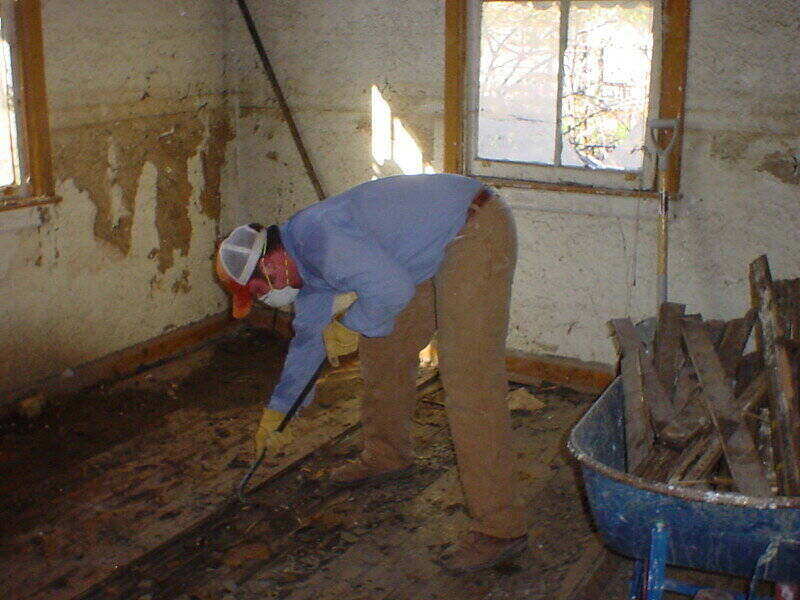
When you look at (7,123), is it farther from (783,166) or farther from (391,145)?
(783,166)

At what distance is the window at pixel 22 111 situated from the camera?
3.88 metres

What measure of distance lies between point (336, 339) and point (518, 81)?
1.99m

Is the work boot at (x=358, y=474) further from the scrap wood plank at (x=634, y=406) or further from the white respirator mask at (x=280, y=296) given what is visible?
the scrap wood plank at (x=634, y=406)

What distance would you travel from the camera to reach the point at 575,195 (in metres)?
4.26

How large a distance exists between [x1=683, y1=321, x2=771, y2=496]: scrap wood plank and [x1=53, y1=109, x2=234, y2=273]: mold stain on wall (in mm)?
2922

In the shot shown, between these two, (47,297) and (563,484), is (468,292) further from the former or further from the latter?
(47,297)

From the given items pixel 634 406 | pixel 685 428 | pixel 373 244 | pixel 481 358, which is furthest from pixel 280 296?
pixel 685 428

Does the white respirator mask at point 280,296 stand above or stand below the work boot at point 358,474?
above

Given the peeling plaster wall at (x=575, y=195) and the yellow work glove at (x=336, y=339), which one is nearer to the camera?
the yellow work glove at (x=336, y=339)

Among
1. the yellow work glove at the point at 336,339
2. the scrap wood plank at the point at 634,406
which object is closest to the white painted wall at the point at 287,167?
the scrap wood plank at the point at 634,406

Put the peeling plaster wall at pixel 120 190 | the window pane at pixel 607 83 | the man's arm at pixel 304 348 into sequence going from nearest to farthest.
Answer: the man's arm at pixel 304 348
the window pane at pixel 607 83
the peeling plaster wall at pixel 120 190

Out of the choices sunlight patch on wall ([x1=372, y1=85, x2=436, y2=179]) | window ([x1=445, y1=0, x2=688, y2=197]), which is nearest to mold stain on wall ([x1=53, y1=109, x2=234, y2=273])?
sunlight patch on wall ([x1=372, y1=85, x2=436, y2=179])

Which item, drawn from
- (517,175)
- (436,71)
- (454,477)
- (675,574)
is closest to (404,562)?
(454,477)

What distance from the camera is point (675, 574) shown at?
2973mm
